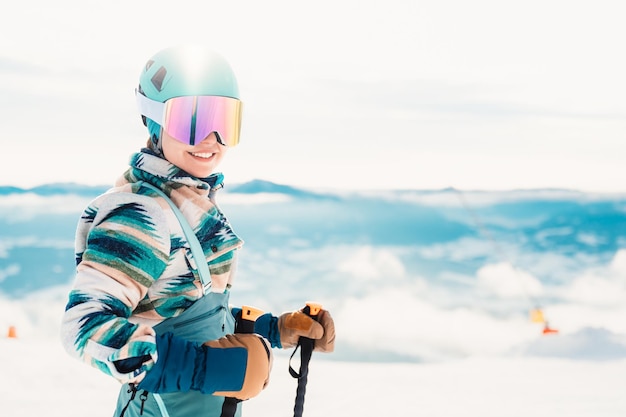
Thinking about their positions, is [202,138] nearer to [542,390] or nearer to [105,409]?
[105,409]

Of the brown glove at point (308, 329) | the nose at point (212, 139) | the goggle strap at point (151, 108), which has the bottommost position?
the brown glove at point (308, 329)

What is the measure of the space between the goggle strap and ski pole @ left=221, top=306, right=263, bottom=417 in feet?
1.52

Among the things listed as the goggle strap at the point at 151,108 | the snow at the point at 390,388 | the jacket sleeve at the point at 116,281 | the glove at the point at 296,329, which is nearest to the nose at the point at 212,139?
the goggle strap at the point at 151,108

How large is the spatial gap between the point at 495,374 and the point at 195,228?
3.47 metres

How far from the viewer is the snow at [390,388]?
4156 mm

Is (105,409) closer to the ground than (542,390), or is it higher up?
closer to the ground

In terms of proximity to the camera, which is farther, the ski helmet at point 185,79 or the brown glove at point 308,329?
the brown glove at point 308,329

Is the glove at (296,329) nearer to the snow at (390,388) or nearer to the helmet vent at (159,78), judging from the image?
the helmet vent at (159,78)

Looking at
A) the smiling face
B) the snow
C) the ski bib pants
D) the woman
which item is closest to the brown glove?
the woman

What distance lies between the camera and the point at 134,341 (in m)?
1.50

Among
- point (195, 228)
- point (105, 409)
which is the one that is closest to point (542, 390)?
point (105, 409)

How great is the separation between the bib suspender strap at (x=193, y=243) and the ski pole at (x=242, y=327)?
0.11 meters

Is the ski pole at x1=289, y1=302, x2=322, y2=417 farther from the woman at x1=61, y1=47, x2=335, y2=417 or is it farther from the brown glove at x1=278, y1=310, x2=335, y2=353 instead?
the woman at x1=61, y1=47, x2=335, y2=417

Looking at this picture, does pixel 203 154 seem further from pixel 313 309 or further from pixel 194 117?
pixel 313 309
